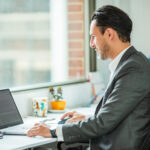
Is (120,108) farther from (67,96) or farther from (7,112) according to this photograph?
(67,96)

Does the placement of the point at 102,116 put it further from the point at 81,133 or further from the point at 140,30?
the point at 140,30

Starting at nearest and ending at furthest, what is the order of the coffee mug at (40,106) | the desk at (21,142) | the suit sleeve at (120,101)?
the suit sleeve at (120,101)
the desk at (21,142)
the coffee mug at (40,106)

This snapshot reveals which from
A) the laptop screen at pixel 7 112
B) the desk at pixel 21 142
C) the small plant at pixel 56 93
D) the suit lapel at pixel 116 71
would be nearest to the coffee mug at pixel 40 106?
the small plant at pixel 56 93

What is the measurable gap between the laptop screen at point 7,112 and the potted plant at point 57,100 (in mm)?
633

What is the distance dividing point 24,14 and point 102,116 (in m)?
1.65

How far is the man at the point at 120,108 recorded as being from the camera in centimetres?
192

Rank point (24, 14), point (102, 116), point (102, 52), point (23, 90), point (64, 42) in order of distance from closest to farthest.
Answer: point (102, 116)
point (102, 52)
point (23, 90)
point (24, 14)
point (64, 42)

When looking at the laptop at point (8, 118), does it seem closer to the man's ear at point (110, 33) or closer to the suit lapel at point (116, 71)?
the suit lapel at point (116, 71)

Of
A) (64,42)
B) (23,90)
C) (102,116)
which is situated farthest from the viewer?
(64,42)

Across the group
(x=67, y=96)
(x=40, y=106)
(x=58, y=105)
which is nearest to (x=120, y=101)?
(x=40, y=106)

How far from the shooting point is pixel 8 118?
2.45 m

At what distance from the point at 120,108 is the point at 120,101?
0.03 meters

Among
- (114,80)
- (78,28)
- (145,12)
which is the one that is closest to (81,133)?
(114,80)

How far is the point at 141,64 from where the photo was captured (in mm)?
1976
